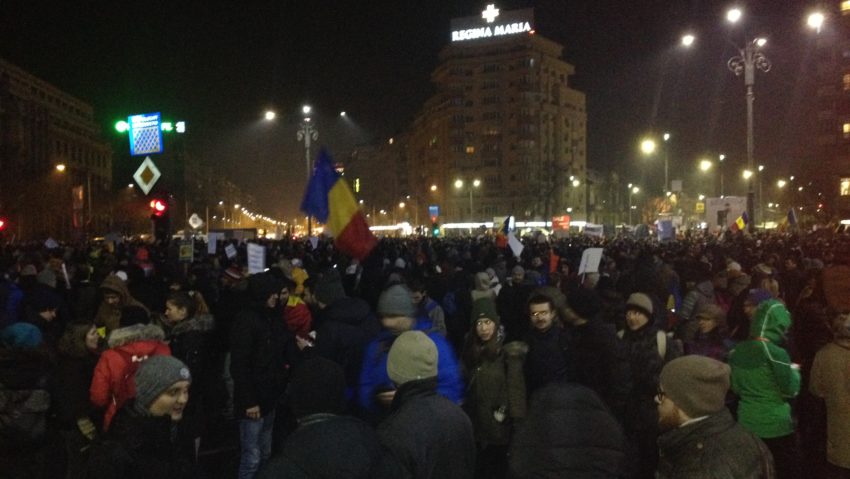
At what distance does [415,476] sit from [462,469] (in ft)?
1.03

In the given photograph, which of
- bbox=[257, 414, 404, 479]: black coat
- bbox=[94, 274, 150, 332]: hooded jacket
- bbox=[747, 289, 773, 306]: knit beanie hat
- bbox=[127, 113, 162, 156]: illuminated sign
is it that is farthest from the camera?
bbox=[127, 113, 162, 156]: illuminated sign

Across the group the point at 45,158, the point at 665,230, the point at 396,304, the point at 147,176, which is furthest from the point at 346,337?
the point at 45,158

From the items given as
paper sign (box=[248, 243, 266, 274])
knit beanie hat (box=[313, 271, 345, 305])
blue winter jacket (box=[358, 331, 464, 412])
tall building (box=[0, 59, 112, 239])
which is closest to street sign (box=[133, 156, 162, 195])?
paper sign (box=[248, 243, 266, 274])

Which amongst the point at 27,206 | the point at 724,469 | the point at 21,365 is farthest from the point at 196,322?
the point at 27,206

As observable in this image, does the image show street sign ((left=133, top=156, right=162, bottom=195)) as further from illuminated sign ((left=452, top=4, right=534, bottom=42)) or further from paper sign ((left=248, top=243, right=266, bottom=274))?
illuminated sign ((left=452, top=4, right=534, bottom=42))

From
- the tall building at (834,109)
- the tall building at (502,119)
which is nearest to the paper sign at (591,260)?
the tall building at (834,109)

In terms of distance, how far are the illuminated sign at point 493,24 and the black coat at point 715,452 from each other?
11913 cm

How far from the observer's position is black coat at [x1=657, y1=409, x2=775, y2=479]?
9.87 feet

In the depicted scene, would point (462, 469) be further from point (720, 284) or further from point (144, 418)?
point (720, 284)

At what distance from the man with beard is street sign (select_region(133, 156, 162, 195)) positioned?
11537mm

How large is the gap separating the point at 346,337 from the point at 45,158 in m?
84.4

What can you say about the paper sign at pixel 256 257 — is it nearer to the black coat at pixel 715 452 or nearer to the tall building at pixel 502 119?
the black coat at pixel 715 452

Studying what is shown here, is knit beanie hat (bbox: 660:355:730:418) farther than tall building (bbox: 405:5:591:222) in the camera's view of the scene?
No

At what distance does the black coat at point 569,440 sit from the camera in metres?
3.31
